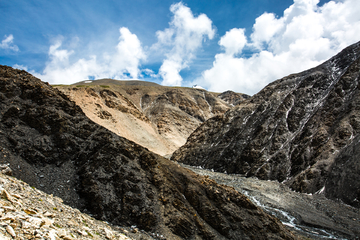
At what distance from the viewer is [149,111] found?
351ft

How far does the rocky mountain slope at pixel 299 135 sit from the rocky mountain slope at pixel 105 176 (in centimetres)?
2068

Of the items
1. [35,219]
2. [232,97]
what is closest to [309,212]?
[35,219]

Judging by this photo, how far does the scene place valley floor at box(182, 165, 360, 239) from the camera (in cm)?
1859

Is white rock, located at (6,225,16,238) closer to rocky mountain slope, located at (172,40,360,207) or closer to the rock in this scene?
the rock

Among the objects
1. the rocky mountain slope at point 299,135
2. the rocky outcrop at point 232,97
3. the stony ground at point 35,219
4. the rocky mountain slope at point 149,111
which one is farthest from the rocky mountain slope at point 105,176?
the rocky outcrop at point 232,97

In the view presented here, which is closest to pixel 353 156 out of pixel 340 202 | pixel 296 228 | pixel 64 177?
pixel 340 202

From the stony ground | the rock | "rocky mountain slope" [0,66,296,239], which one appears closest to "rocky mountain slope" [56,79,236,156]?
"rocky mountain slope" [0,66,296,239]

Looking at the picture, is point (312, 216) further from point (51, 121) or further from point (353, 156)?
point (51, 121)

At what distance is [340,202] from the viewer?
2516 cm

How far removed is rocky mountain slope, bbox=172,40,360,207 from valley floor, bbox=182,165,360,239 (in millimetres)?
2259

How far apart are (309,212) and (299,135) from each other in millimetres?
22687

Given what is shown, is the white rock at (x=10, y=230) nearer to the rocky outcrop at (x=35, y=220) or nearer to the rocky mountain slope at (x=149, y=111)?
the rocky outcrop at (x=35, y=220)

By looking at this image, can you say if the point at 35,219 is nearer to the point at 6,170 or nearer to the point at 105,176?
the point at 6,170

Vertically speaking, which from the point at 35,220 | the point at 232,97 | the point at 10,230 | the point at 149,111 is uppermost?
the point at 232,97
